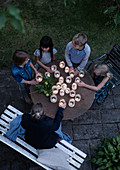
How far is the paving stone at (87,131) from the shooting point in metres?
3.65

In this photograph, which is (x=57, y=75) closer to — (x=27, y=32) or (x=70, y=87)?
(x=70, y=87)

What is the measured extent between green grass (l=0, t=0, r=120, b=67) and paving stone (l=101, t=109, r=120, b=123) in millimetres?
1704

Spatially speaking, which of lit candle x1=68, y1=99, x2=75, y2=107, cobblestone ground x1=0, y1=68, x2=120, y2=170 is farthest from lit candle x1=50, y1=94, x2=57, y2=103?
cobblestone ground x1=0, y1=68, x2=120, y2=170

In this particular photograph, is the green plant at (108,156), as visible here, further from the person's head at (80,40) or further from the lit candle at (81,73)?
the person's head at (80,40)

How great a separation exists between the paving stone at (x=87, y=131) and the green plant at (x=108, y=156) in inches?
10.6

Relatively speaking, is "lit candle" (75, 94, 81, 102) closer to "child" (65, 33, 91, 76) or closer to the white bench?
Result: "child" (65, 33, 91, 76)

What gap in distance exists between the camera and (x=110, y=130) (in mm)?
3742

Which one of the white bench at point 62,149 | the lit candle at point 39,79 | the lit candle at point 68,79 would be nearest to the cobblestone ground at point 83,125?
the white bench at point 62,149

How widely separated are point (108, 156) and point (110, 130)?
0.63m

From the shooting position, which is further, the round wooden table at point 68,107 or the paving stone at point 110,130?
the paving stone at point 110,130

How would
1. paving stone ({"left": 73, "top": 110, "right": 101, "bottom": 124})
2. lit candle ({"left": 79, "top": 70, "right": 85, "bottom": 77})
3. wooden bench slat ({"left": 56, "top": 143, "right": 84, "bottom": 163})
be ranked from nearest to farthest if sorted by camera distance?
wooden bench slat ({"left": 56, "top": 143, "right": 84, "bottom": 163}) < lit candle ({"left": 79, "top": 70, "right": 85, "bottom": 77}) < paving stone ({"left": 73, "top": 110, "right": 101, "bottom": 124})

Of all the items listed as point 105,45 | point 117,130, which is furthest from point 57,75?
point 105,45

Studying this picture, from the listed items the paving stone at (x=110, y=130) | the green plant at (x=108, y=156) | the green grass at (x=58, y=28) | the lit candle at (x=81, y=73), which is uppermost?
the green grass at (x=58, y=28)

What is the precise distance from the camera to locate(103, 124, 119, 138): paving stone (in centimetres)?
370
